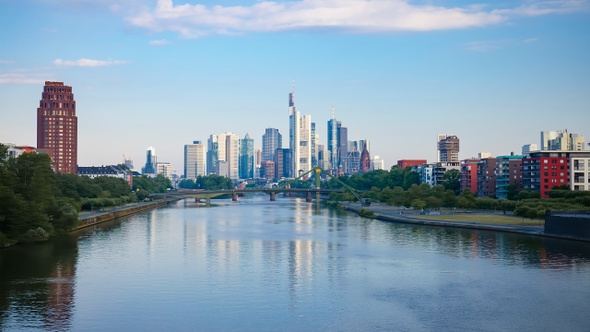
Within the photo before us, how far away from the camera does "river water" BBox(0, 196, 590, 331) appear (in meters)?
34.0

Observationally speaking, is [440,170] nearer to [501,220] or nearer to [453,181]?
[453,181]

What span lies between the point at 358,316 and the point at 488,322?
20.8ft

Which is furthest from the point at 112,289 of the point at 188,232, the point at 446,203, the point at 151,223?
the point at 446,203

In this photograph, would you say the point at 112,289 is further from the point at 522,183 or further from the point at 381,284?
the point at 522,183

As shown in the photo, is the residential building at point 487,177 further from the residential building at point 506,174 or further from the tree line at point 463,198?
the tree line at point 463,198

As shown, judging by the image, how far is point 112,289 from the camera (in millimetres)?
41750

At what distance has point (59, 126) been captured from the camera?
7146 inches

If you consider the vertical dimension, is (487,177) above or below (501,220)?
above

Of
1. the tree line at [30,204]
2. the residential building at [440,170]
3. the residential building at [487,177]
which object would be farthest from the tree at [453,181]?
the tree line at [30,204]

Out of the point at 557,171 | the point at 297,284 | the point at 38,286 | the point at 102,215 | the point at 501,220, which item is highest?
the point at 557,171

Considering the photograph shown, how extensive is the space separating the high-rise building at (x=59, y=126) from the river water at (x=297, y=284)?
374ft

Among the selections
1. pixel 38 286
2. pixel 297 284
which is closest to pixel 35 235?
pixel 38 286

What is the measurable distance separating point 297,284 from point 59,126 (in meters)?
152

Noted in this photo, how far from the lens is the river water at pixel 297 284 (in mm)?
34000
